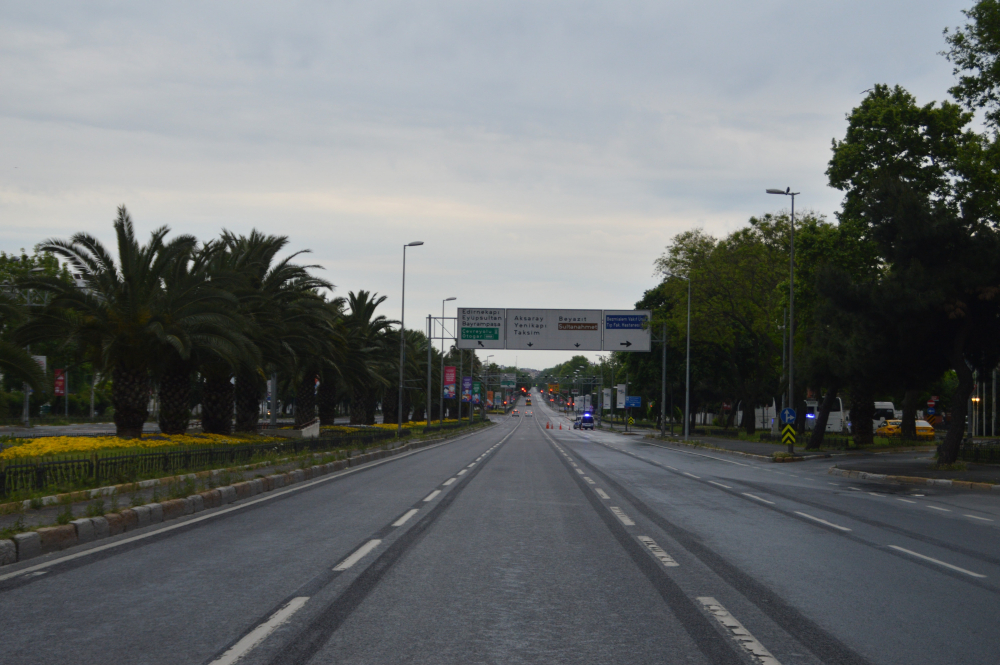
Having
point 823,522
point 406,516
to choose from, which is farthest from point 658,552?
point 823,522

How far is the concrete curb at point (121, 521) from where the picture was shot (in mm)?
8703

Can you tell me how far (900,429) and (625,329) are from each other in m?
27.9

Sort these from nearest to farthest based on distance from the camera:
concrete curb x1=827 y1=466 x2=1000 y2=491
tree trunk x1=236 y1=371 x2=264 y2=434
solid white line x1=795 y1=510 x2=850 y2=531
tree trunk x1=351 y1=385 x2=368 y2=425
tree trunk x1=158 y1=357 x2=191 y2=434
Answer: solid white line x1=795 y1=510 x2=850 y2=531 < concrete curb x1=827 y1=466 x2=1000 y2=491 < tree trunk x1=158 y1=357 x2=191 y2=434 < tree trunk x1=236 y1=371 x2=264 y2=434 < tree trunk x1=351 y1=385 x2=368 y2=425

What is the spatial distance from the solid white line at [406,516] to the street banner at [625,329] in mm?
39061

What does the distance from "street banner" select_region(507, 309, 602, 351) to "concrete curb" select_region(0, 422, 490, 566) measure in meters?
34.2

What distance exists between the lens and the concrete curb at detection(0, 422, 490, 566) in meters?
8.70

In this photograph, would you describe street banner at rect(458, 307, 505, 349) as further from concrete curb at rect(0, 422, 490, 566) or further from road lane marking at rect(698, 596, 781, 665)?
road lane marking at rect(698, 596, 781, 665)

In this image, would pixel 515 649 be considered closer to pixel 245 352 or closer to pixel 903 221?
pixel 245 352

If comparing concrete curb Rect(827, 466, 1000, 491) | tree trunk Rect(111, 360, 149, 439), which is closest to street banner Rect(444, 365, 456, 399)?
tree trunk Rect(111, 360, 149, 439)

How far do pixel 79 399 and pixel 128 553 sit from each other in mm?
78687

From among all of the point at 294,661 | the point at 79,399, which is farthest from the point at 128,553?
the point at 79,399

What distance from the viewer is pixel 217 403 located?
33125 millimetres

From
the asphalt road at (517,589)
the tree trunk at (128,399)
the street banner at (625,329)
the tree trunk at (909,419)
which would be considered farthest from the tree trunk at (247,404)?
the tree trunk at (909,419)

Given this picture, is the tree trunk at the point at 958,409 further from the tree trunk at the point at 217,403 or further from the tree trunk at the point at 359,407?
the tree trunk at the point at 359,407
